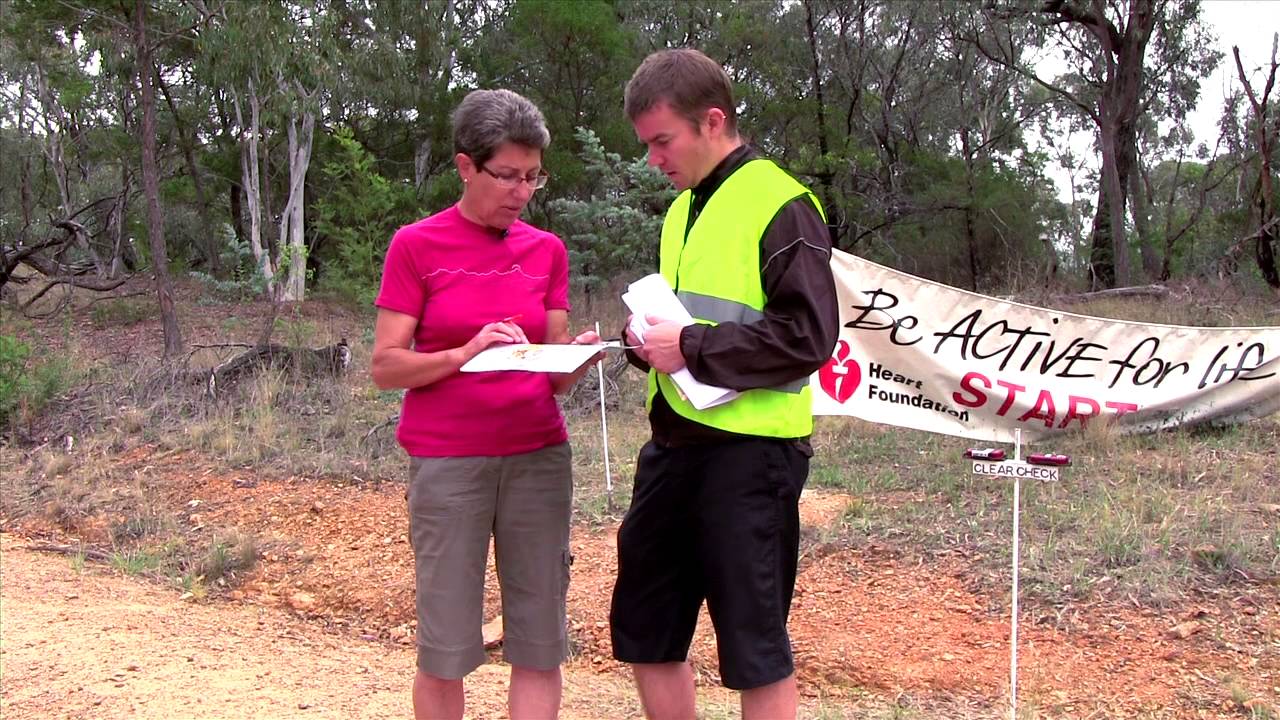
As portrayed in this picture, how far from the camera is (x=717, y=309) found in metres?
2.39

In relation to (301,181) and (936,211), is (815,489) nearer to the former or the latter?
(936,211)

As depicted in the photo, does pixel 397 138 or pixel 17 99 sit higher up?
Answer: pixel 17 99

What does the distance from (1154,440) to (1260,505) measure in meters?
1.37

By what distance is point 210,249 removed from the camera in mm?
25938

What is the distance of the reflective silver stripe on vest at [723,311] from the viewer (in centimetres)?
236

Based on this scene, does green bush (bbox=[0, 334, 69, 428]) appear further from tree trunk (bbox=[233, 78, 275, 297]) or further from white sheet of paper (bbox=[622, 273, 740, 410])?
tree trunk (bbox=[233, 78, 275, 297])

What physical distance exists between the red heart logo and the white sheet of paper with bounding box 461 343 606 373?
4.28 meters

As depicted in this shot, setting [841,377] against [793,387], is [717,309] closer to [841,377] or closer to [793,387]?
[793,387]

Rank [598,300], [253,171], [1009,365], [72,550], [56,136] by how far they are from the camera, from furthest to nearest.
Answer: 1. [56,136]
2. [253,171]
3. [598,300]
4. [1009,365]
5. [72,550]

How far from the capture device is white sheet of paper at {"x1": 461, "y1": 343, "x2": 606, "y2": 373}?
95.2 inches

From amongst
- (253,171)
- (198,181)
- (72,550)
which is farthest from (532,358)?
(198,181)

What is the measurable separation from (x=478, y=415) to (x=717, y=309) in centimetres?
65

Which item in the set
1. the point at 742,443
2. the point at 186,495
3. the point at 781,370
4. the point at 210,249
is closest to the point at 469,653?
the point at 742,443

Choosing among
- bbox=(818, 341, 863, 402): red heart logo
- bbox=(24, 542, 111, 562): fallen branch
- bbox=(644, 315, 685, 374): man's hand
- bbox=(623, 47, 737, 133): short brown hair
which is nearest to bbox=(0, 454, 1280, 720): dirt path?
bbox=(24, 542, 111, 562): fallen branch
